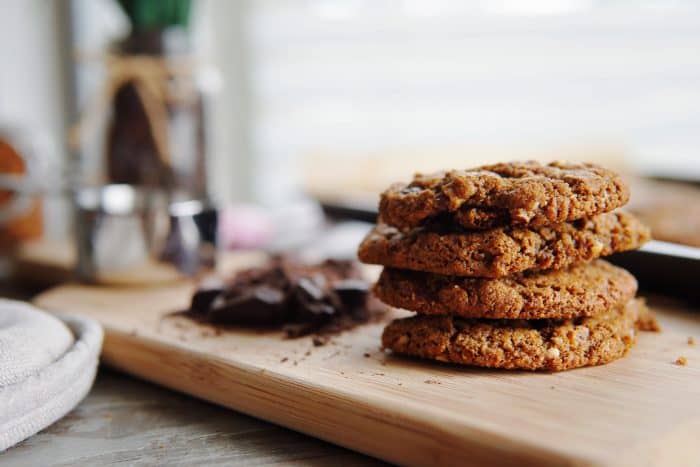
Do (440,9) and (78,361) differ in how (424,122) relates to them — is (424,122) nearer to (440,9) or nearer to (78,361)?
(440,9)

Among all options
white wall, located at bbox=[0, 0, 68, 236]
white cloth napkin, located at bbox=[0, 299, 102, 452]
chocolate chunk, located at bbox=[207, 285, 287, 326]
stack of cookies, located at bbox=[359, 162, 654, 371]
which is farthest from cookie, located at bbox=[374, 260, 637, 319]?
white wall, located at bbox=[0, 0, 68, 236]

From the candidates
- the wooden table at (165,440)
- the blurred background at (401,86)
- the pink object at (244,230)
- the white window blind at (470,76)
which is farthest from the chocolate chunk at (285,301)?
the white window blind at (470,76)

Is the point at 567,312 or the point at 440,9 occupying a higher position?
the point at 440,9

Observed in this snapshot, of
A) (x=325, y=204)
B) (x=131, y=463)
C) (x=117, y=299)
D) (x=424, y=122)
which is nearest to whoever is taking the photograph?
(x=131, y=463)

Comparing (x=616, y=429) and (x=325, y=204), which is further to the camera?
(x=325, y=204)

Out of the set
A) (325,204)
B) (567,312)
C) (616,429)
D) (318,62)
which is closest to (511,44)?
(318,62)

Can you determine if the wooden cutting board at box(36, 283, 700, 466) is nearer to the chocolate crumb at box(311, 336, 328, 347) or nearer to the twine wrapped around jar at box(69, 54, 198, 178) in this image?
the chocolate crumb at box(311, 336, 328, 347)
